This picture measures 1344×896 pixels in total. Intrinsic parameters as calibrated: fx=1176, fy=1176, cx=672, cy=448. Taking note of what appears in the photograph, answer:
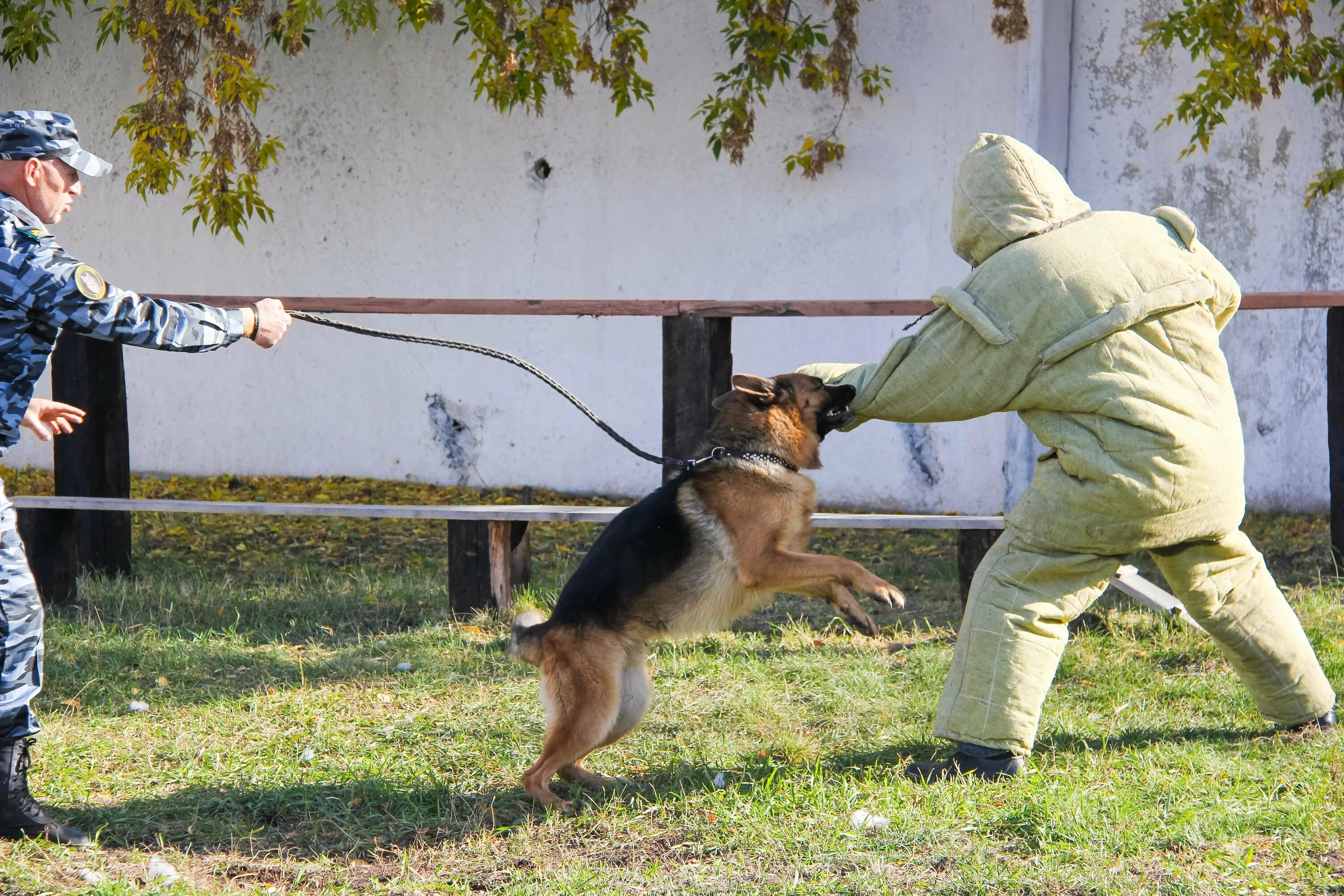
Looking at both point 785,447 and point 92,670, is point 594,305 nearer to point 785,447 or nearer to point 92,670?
point 785,447

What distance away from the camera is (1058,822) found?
3.19m

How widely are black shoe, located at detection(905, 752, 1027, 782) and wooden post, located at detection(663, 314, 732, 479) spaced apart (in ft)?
7.63

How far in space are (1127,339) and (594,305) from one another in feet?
9.60

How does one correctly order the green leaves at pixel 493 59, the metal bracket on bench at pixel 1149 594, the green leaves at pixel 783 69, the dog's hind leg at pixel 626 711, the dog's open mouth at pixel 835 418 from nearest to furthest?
the dog's hind leg at pixel 626 711, the dog's open mouth at pixel 835 418, the metal bracket on bench at pixel 1149 594, the green leaves at pixel 493 59, the green leaves at pixel 783 69

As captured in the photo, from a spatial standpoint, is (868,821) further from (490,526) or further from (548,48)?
(548,48)

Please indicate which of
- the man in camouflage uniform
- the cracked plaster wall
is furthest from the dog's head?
the cracked plaster wall

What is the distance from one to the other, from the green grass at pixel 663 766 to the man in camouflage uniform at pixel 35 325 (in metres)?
0.33

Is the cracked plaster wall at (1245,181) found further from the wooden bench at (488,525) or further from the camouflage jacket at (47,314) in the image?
the camouflage jacket at (47,314)

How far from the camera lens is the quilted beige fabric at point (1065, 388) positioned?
11.1 feet

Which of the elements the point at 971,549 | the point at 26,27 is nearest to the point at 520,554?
the point at 971,549

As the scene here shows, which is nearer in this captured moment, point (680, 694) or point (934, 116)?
point (680, 694)

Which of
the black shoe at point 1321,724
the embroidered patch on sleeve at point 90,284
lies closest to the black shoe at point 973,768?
the black shoe at point 1321,724

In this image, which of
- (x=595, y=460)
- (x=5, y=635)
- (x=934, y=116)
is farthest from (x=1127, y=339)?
(x=595, y=460)

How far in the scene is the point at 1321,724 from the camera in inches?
154
